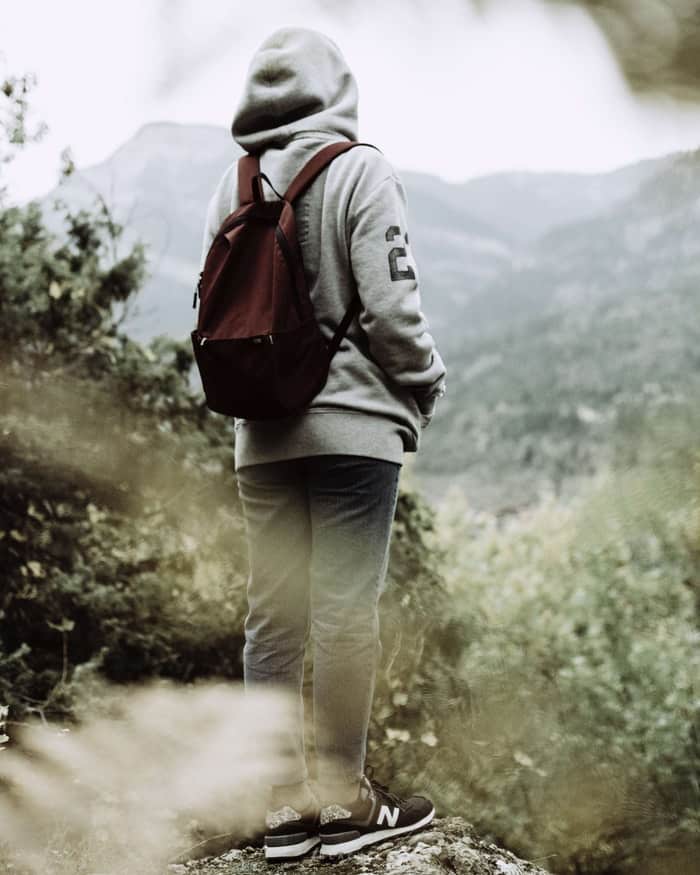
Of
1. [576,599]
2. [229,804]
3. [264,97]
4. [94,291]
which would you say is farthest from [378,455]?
[576,599]

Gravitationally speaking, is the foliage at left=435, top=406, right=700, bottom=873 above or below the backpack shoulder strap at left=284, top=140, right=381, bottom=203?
below

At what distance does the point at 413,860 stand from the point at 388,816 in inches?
4.2

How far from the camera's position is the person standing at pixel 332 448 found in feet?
5.95

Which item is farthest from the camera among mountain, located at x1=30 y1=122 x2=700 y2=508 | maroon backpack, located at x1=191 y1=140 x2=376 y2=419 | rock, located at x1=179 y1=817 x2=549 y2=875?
mountain, located at x1=30 y1=122 x2=700 y2=508

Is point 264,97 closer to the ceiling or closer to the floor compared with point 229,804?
closer to the ceiling

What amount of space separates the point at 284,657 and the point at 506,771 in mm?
1437

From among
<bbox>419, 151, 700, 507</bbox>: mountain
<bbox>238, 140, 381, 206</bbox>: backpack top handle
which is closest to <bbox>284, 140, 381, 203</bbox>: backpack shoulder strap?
<bbox>238, 140, 381, 206</bbox>: backpack top handle

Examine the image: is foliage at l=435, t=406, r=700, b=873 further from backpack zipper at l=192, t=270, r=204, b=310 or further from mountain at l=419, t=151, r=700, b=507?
mountain at l=419, t=151, r=700, b=507

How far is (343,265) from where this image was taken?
1849mm

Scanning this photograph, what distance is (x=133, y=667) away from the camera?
313 cm

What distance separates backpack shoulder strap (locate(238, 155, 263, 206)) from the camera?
1843 millimetres

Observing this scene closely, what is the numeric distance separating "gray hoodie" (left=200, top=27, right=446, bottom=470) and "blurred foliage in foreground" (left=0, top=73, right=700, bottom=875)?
1067 mm

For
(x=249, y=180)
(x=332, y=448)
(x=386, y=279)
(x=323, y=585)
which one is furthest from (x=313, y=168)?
(x=323, y=585)

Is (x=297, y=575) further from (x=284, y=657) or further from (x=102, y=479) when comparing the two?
(x=102, y=479)
